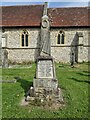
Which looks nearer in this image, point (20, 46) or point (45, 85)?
point (45, 85)

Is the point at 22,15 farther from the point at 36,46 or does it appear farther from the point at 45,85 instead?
the point at 45,85

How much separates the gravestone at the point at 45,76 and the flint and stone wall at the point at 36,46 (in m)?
18.3

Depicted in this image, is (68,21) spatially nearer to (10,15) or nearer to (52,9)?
(52,9)

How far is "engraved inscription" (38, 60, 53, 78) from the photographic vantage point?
→ 34.0ft

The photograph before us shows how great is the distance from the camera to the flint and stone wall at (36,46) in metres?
28.9

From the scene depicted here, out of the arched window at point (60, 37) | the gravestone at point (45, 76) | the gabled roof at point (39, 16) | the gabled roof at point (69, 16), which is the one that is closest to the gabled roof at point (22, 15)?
the gabled roof at point (39, 16)

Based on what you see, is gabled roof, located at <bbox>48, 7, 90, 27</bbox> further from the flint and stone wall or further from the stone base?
the stone base

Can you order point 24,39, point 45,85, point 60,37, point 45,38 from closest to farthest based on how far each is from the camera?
point 45,85 → point 45,38 → point 60,37 → point 24,39

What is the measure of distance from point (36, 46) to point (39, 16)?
420cm

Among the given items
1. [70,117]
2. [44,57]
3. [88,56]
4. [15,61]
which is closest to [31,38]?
[15,61]

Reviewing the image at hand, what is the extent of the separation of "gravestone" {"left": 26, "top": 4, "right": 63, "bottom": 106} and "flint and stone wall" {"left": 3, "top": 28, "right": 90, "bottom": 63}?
1831cm

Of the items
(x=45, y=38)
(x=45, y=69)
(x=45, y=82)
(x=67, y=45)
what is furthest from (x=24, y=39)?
(x=45, y=82)

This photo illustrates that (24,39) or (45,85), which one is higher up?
(24,39)

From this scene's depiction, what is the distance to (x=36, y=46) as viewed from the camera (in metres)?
29.3
